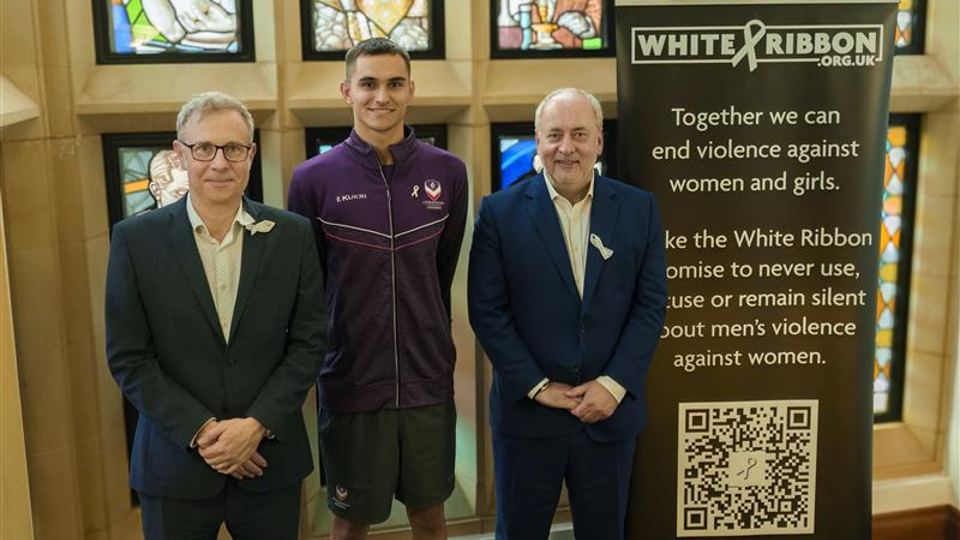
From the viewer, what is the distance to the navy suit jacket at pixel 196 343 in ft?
6.98

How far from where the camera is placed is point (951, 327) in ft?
11.7

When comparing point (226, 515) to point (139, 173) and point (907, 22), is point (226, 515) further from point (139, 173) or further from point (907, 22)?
point (907, 22)

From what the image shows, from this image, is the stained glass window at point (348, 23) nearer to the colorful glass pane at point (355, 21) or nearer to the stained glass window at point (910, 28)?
the colorful glass pane at point (355, 21)

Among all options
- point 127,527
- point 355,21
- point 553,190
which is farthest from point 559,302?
point 127,527

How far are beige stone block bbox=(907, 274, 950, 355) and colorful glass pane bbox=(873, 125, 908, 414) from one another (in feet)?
0.27

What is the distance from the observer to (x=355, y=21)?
10.6ft

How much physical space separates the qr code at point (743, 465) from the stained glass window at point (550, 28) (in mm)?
1241

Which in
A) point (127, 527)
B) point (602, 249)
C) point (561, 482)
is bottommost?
point (127, 527)

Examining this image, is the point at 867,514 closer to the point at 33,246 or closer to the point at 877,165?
the point at 877,165

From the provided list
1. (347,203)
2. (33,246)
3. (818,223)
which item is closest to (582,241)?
(347,203)

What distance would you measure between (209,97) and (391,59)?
492 mm

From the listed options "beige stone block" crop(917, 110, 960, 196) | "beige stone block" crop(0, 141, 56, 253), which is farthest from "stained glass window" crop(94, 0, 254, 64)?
"beige stone block" crop(917, 110, 960, 196)

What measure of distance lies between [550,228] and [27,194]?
58.0 inches

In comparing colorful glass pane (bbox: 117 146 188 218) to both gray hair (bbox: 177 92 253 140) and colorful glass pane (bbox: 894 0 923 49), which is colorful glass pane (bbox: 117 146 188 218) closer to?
gray hair (bbox: 177 92 253 140)
